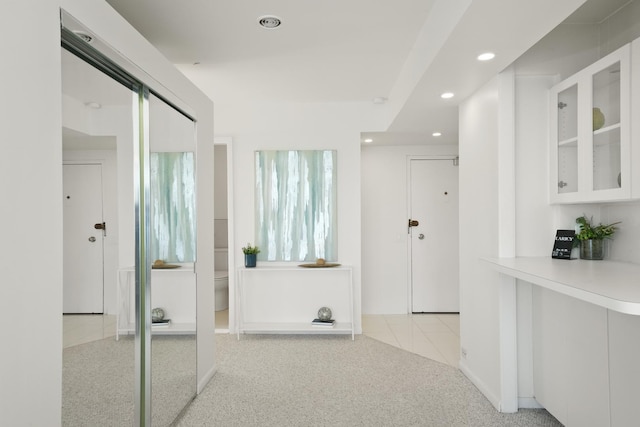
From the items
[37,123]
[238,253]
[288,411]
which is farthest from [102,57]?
[238,253]

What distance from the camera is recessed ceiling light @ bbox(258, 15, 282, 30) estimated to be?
262 cm

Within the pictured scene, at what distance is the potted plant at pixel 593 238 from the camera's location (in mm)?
2438

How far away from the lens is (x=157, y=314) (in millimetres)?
2422

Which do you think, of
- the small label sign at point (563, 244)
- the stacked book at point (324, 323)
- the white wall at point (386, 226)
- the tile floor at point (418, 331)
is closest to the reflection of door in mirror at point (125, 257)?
the stacked book at point (324, 323)

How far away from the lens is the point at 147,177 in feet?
7.48

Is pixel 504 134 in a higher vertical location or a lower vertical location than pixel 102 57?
lower

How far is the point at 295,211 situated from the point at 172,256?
2241 mm

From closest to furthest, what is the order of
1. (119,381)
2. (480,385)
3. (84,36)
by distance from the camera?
(84,36) < (119,381) < (480,385)

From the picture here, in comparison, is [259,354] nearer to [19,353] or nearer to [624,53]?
[19,353]

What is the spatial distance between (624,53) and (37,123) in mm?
2464

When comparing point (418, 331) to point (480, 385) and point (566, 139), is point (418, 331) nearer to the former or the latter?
point (480, 385)

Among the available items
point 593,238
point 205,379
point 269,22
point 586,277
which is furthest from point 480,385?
Result: point 269,22

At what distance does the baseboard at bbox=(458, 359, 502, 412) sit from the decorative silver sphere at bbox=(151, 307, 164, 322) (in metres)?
2.19

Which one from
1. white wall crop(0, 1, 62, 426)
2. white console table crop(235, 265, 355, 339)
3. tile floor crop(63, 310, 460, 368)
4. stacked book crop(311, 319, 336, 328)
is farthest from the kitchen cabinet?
white console table crop(235, 265, 355, 339)
